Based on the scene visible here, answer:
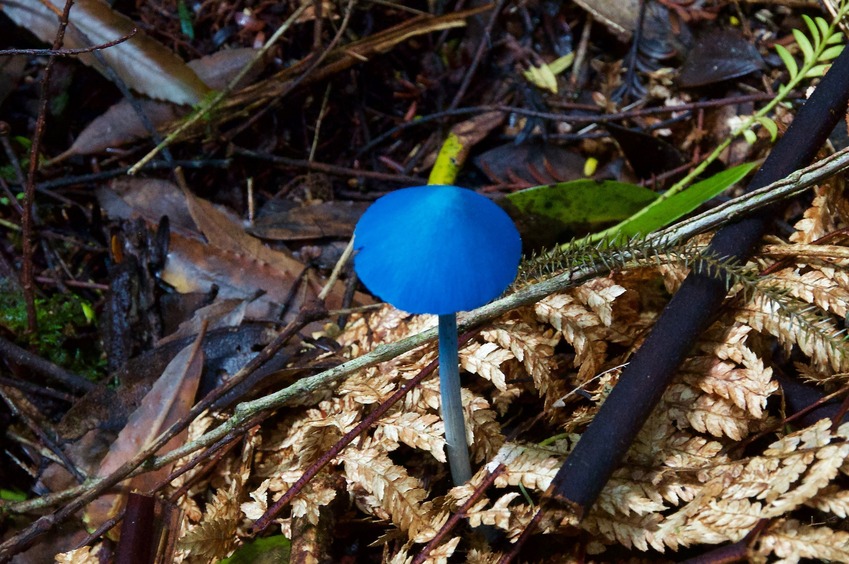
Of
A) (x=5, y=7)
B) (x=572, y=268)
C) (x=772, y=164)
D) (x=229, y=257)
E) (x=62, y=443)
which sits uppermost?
(x=5, y=7)

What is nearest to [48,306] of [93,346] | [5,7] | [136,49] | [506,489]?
[93,346]

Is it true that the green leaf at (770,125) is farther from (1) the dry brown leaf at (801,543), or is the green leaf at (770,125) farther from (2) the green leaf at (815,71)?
(1) the dry brown leaf at (801,543)

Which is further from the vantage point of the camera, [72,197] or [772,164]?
[72,197]

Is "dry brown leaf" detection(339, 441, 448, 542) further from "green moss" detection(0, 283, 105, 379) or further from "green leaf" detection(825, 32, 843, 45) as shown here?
"green leaf" detection(825, 32, 843, 45)

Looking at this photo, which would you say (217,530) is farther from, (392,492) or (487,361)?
(487,361)

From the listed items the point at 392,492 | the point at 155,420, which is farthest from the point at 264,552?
the point at 155,420

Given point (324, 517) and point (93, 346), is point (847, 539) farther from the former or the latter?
point (93, 346)

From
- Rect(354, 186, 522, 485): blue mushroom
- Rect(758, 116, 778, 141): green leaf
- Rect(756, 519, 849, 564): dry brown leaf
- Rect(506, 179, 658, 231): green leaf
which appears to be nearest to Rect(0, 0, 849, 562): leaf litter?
Rect(756, 519, 849, 564): dry brown leaf
